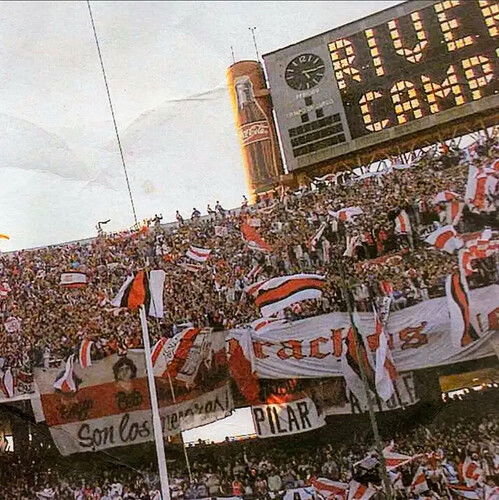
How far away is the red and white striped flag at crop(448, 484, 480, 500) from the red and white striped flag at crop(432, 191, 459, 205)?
453 centimetres

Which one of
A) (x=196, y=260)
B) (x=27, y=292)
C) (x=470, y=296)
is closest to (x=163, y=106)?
(x=196, y=260)

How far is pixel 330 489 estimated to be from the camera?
373 inches

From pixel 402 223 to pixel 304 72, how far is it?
4.24 meters

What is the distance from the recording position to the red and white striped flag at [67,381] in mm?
10930

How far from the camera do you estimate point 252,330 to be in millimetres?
10773

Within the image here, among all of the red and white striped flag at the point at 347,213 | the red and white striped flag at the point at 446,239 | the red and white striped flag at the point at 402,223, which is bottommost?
the red and white striped flag at the point at 446,239

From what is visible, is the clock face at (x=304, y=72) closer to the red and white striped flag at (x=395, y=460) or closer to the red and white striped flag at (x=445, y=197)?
the red and white striped flag at (x=445, y=197)

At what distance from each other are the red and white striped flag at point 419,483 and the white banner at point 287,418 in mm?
1716

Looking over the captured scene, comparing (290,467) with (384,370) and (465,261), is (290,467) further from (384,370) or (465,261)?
(465,261)

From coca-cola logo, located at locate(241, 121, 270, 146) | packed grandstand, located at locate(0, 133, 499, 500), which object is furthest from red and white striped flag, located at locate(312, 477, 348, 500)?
coca-cola logo, located at locate(241, 121, 270, 146)

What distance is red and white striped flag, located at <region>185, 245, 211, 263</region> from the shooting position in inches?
488

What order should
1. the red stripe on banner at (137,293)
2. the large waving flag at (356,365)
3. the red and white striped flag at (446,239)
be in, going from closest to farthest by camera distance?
1. the red stripe on banner at (137,293)
2. the large waving flag at (356,365)
3. the red and white striped flag at (446,239)

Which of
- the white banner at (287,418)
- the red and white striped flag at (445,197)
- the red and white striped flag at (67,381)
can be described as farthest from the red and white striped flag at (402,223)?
the red and white striped flag at (67,381)

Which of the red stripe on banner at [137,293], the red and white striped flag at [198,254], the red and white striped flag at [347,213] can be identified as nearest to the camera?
the red stripe on banner at [137,293]
